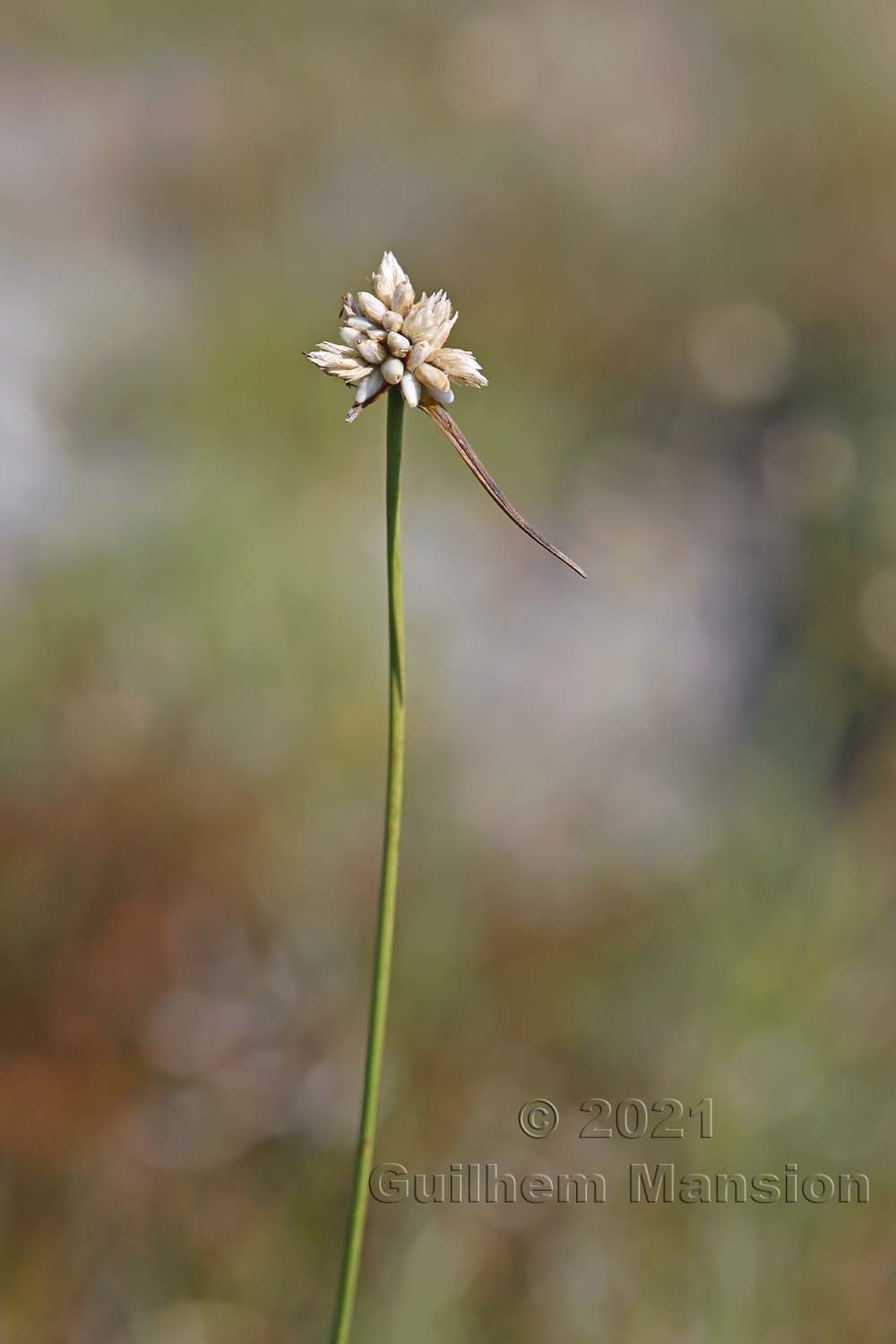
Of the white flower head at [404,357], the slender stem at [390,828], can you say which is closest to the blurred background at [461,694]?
the slender stem at [390,828]

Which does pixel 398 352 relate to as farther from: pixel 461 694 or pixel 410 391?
pixel 461 694

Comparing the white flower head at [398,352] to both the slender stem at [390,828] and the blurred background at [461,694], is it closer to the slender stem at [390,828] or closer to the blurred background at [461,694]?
the slender stem at [390,828]

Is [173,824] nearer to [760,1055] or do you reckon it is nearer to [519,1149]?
[519,1149]

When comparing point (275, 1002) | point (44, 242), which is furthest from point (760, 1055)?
point (44, 242)

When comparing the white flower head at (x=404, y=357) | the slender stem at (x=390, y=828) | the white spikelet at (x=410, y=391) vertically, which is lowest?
the slender stem at (x=390, y=828)

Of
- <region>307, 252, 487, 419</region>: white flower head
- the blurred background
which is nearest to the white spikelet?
<region>307, 252, 487, 419</region>: white flower head

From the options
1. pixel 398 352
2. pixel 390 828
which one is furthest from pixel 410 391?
pixel 390 828
